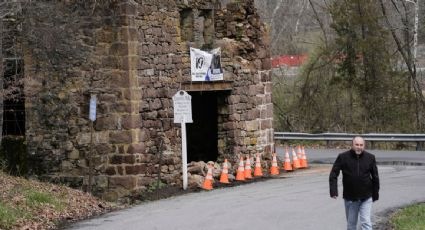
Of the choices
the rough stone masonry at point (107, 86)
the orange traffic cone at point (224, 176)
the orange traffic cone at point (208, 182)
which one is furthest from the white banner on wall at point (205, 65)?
the orange traffic cone at point (208, 182)

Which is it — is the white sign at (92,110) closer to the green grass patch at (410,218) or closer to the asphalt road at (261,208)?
the asphalt road at (261,208)

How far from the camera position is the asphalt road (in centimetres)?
1323

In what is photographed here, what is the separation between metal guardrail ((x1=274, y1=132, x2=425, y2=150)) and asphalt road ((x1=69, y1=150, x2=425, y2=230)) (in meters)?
8.77

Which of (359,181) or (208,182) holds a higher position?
(359,181)

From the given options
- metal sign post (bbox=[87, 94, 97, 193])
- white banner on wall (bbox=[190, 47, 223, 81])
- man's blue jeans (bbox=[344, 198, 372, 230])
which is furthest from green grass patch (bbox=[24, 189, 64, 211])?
man's blue jeans (bbox=[344, 198, 372, 230])

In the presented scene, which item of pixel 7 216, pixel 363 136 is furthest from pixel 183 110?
pixel 363 136

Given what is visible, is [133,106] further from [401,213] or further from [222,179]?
[401,213]

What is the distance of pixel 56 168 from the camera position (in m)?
18.4

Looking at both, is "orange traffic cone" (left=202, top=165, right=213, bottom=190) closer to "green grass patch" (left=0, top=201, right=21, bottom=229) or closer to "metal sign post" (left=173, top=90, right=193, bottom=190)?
"metal sign post" (left=173, top=90, right=193, bottom=190)

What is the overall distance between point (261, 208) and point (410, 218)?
9.38 ft

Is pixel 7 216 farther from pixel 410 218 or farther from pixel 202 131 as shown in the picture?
pixel 202 131

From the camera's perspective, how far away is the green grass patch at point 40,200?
14.6m

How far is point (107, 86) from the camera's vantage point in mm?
17781

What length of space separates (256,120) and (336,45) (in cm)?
1336
